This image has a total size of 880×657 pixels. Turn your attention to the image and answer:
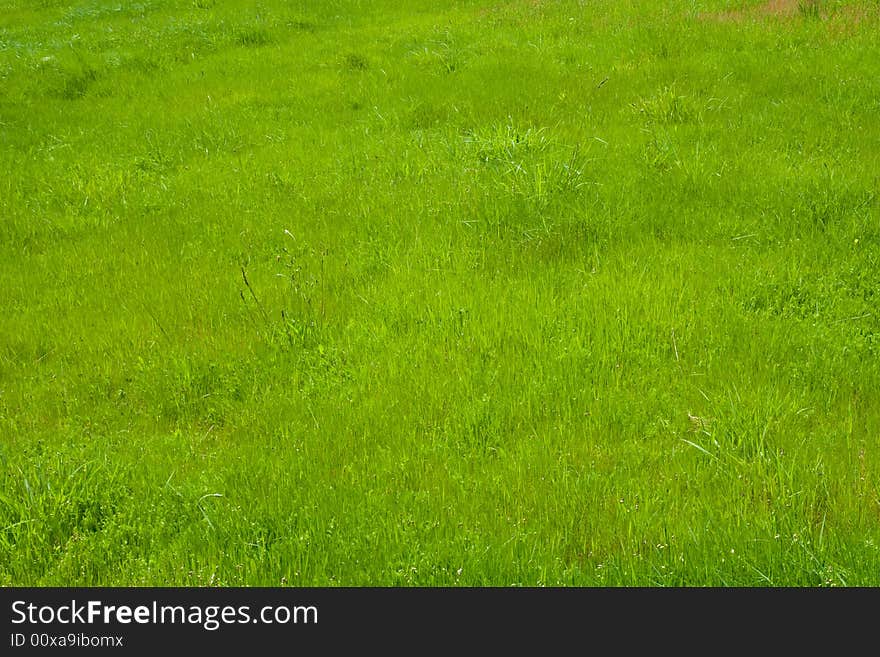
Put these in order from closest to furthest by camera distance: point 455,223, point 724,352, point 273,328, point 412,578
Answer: point 412,578 → point 724,352 → point 273,328 → point 455,223

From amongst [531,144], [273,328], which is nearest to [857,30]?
[531,144]

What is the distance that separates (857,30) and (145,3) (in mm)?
16424

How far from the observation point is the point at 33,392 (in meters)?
5.77

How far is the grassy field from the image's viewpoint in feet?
13.5

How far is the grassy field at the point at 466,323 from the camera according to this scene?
162 inches

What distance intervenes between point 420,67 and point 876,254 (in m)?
8.20

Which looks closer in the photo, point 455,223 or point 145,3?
point 455,223

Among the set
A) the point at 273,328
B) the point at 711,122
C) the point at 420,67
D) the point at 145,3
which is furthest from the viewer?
the point at 145,3

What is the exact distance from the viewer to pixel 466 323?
613 cm

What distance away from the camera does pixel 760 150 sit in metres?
8.80

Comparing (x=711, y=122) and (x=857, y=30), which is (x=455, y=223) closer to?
(x=711, y=122)

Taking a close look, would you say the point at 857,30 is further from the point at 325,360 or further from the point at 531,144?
the point at 325,360

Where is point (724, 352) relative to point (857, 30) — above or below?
below

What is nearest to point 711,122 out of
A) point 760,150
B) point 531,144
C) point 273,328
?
point 760,150
